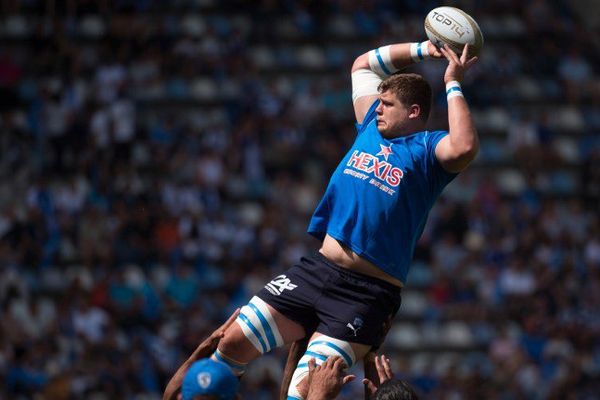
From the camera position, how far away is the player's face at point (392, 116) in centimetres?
747

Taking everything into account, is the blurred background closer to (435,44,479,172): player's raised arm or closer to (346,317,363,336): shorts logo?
(346,317,363,336): shorts logo

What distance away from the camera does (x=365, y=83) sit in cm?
804

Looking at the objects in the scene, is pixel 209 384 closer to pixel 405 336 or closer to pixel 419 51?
pixel 419 51

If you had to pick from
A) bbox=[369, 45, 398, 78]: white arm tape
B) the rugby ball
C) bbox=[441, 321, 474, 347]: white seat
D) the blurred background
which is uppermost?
the rugby ball

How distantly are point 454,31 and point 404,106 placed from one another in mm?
559

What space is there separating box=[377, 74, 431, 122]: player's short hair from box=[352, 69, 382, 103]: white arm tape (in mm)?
436

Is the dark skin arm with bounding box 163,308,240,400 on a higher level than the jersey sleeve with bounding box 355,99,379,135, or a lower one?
lower

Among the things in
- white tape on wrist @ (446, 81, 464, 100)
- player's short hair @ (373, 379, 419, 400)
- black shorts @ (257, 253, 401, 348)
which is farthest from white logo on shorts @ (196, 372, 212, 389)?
white tape on wrist @ (446, 81, 464, 100)

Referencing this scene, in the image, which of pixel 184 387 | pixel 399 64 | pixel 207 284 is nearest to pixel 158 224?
pixel 207 284

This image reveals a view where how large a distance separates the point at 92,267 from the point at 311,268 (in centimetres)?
1027

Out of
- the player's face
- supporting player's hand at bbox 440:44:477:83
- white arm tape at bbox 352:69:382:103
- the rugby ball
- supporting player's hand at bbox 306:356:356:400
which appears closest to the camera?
supporting player's hand at bbox 306:356:356:400

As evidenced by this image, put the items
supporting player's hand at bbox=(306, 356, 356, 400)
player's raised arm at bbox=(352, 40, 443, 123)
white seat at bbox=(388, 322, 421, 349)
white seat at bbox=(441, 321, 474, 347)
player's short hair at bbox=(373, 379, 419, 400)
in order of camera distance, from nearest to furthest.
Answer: player's short hair at bbox=(373, 379, 419, 400) → supporting player's hand at bbox=(306, 356, 356, 400) → player's raised arm at bbox=(352, 40, 443, 123) → white seat at bbox=(388, 322, 421, 349) → white seat at bbox=(441, 321, 474, 347)

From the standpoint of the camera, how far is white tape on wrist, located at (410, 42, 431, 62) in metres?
7.70

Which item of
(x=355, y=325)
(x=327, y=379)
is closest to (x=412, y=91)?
(x=355, y=325)
